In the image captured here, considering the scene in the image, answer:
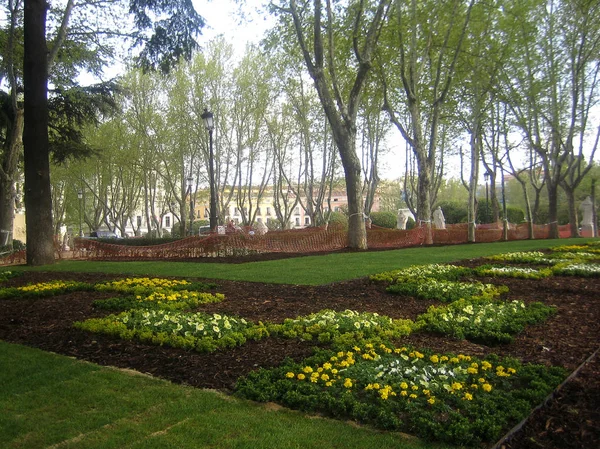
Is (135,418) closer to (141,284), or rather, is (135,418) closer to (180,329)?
(180,329)

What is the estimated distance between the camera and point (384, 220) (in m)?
41.0

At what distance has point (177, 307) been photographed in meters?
6.25

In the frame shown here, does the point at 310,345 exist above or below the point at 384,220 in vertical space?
below

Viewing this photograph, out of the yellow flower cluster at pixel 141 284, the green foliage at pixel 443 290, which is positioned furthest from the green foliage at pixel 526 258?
the yellow flower cluster at pixel 141 284

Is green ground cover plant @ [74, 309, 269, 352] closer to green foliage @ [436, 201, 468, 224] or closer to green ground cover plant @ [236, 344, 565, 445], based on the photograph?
green ground cover plant @ [236, 344, 565, 445]

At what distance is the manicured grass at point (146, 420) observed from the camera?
2689mm

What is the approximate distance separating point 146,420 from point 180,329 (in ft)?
6.36

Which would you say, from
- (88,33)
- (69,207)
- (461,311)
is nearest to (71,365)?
(461,311)

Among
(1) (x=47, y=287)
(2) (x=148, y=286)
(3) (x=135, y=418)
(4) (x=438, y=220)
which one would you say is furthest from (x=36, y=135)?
(4) (x=438, y=220)

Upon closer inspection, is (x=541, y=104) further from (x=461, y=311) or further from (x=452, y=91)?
(x=461, y=311)

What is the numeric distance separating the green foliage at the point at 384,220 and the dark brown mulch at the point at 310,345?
3214 cm

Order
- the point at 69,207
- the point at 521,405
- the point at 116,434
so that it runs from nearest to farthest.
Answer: the point at 116,434 → the point at 521,405 → the point at 69,207

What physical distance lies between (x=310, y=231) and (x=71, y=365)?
49.4ft

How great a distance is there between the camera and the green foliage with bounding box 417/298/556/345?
484 cm
